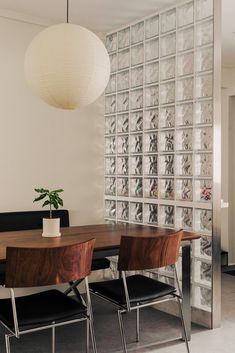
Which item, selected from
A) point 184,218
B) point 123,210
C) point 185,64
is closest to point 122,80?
point 185,64

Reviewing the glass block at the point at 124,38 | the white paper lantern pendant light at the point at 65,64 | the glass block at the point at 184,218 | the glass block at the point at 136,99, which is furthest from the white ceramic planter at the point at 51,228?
the glass block at the point at 124,38

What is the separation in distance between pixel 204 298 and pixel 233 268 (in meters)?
2.14

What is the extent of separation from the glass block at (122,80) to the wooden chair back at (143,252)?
189 centimetres

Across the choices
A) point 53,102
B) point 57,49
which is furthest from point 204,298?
point 57,49

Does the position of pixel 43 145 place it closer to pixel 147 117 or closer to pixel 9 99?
pixel 9 99

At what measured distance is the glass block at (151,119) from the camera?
12.1 ft

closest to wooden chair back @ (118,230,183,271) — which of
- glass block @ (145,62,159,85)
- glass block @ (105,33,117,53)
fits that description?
glass block @ (145,62,159,85)

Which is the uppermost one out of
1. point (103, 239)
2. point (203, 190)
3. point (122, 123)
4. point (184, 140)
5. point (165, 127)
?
point (122, 123)

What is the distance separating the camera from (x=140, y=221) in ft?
12.6

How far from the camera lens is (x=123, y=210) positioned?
405 centimetres

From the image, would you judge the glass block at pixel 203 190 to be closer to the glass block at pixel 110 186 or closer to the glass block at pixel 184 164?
the glass block at pixel 184 164

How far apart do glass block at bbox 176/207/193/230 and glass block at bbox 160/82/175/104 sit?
87cm

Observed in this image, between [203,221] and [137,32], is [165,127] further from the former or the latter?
[137,32]

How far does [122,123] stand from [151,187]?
2.41 feet
